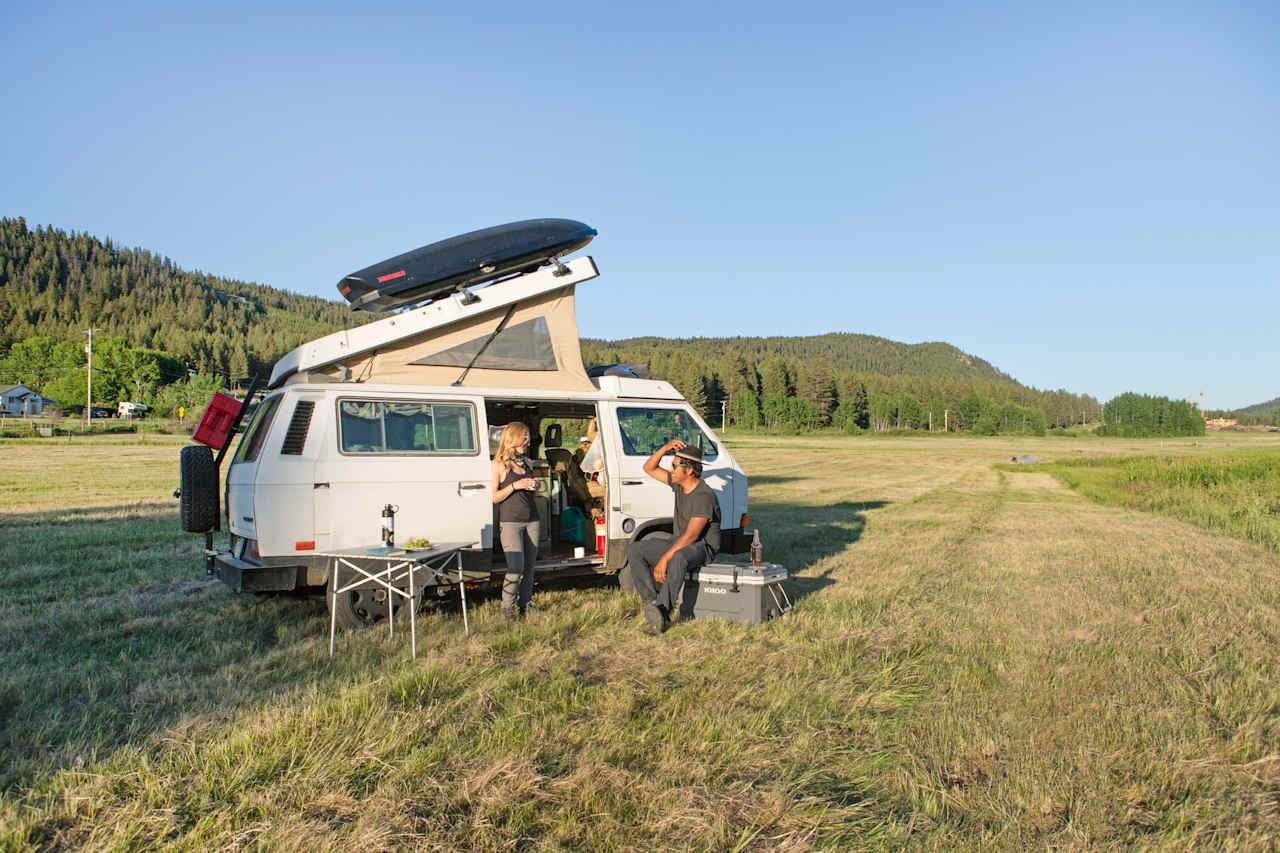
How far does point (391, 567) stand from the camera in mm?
6137

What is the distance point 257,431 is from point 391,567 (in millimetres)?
1795

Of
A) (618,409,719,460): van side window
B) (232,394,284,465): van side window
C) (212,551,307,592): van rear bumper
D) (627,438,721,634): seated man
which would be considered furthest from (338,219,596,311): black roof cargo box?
(212,551,307,592): van rear bumper

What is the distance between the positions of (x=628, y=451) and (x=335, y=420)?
2839 millimetres

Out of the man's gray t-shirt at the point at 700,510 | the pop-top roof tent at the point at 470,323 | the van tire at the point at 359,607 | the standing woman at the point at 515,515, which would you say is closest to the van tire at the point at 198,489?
the pop-top roof tent at the point at 470,323

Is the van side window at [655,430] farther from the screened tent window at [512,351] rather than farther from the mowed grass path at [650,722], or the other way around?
the mowed grass path at [650,722]

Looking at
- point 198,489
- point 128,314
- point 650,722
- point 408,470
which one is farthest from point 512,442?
point 128,314

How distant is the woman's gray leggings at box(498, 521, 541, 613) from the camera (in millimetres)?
6816

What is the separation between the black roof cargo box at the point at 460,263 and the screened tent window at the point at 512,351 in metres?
0.52

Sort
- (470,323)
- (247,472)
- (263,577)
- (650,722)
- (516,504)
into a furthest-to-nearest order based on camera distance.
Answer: (470,323) → (516,504) → (247,472) → (263,577) → (650,722)

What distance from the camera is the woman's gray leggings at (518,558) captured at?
268 inches

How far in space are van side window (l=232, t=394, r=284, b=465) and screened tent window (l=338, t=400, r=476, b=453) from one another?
23.7 inches

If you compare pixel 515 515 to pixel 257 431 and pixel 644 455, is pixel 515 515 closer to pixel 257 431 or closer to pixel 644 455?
pixel 644 455

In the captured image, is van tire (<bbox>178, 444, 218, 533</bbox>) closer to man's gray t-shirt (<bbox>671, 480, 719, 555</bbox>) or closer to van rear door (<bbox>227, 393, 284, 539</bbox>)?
van rear door (<bbox>227, 393, 284, 539</bbox>)

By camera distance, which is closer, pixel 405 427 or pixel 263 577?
pixel 263 577
